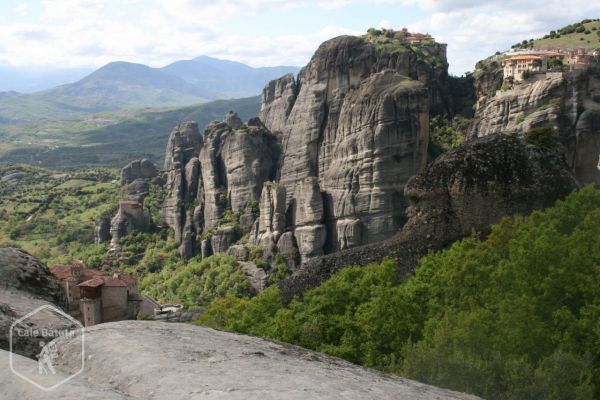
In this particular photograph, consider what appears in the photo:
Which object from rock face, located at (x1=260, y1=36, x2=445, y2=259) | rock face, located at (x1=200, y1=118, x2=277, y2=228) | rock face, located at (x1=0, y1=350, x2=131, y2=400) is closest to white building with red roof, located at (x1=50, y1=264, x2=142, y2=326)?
rock face, located at (x1=260, y1=36, x2=445, y2=259)

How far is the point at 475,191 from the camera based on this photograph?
95.7 ft

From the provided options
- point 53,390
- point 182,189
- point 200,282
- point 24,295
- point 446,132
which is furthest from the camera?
point 182,189

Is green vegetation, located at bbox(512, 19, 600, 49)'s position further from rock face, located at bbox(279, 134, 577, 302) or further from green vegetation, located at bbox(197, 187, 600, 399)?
green vegetation, located at bbox(197, 187, 600, 399)

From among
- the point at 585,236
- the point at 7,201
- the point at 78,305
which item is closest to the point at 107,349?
the point at 585,236

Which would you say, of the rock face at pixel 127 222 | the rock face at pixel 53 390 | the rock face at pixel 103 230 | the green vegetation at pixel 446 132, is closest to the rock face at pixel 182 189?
the rock face at pixel 127 222

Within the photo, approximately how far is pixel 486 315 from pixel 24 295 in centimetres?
1235

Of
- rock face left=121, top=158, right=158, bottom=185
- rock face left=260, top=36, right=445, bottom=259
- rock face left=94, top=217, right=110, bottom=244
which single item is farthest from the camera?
rock face left=121, top=158, right=158, bottom=185

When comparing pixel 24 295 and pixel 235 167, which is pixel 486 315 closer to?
pixel 24 295

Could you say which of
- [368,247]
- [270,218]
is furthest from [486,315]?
[270,218]

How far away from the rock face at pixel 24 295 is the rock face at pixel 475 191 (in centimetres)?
2107

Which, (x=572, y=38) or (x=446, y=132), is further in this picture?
(x=572, y=38)

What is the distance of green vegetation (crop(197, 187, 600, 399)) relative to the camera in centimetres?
1458

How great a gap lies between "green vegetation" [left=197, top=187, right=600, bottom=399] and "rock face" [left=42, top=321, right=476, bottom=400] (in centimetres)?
→ 795

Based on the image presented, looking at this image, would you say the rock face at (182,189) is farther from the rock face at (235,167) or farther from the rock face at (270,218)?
the rock face at (270,218)
